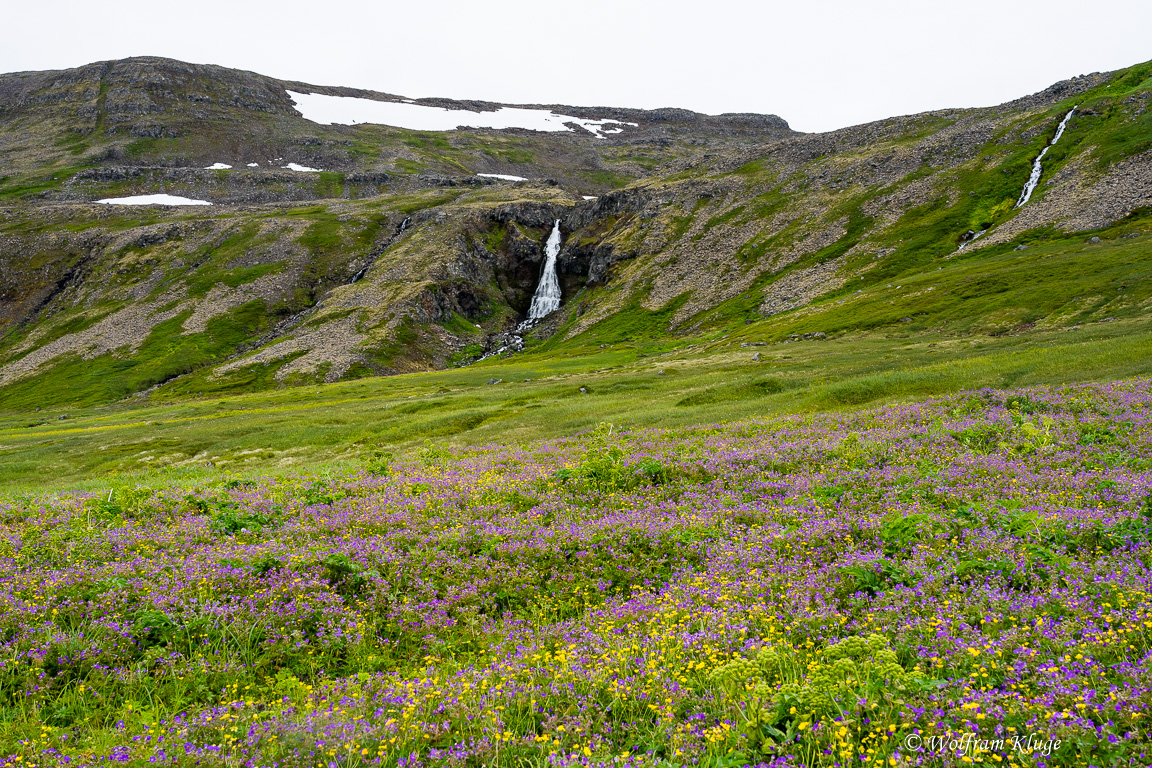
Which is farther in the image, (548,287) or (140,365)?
(548,287)

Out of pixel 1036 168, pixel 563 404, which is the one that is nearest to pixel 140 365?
pixel 563 404

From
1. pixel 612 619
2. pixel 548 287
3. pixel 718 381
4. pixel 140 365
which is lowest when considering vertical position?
pixel 718 381

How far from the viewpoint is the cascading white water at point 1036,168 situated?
99.6m

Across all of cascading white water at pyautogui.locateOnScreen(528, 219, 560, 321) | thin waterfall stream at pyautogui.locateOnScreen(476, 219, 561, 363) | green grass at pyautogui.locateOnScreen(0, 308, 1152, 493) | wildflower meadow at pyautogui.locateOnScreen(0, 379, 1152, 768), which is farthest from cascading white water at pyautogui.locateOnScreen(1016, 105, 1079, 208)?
wildflower meadow at pyautogui.locateOnScreen(0, 379, 1152, 768)

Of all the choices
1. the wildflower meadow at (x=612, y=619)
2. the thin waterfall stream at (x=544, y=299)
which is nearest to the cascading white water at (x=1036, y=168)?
the thin waterfall stream at (x=544, y=299)

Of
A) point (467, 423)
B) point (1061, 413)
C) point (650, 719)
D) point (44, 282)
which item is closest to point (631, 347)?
point (467, 423)

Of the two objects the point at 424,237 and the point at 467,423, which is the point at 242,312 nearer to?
the point at 424,237

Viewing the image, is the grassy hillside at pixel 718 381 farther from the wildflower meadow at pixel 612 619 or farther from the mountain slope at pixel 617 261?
the wildflower meadow at pixel 612 619

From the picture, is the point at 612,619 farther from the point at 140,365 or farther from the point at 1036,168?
the point at 140,365

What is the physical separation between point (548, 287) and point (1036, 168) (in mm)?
111129

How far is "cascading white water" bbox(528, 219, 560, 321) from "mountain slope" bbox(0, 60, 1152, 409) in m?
3.58

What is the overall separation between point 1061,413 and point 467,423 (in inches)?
1469

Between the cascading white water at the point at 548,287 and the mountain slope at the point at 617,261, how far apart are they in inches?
141

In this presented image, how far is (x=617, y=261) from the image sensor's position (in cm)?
14575
